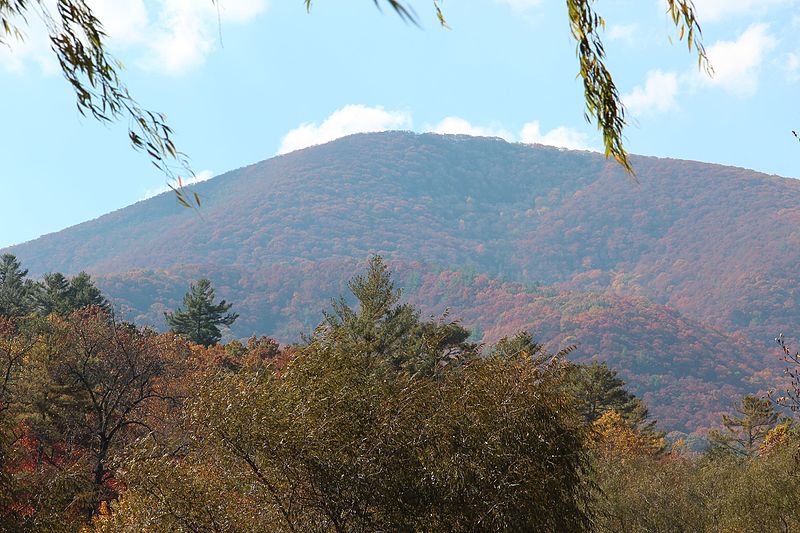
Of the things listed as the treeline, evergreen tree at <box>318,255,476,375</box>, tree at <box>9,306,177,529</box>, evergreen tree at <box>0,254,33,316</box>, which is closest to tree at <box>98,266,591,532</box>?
the treeline

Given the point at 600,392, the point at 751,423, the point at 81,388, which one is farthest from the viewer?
the point at 751,423

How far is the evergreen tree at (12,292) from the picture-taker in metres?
63.2

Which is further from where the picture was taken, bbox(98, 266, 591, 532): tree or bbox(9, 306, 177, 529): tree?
bbox(9, 306, 177, 529): tree

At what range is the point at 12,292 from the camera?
71562 mm

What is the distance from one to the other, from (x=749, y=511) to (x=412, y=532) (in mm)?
20935

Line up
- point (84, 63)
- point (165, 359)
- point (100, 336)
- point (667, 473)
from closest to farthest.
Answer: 1. point (84, 63)
2. point (100, 336)
3. point (165, 359)
4. point (667, 473)

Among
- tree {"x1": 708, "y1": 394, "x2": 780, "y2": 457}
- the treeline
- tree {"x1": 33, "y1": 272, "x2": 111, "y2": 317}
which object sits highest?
the treeline

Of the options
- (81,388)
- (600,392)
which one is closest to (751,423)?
(600,392)

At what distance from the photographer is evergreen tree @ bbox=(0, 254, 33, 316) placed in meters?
63.2

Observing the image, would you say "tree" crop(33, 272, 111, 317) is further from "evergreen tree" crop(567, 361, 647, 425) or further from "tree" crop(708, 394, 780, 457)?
"tree" crop(708, 394, 780, 457)

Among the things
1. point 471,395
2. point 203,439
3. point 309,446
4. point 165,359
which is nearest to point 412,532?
point 309,446

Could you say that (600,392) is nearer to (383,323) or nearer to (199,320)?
(383,323)

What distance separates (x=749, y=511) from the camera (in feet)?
99.5

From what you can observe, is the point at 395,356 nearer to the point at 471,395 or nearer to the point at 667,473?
the point at 667,473
